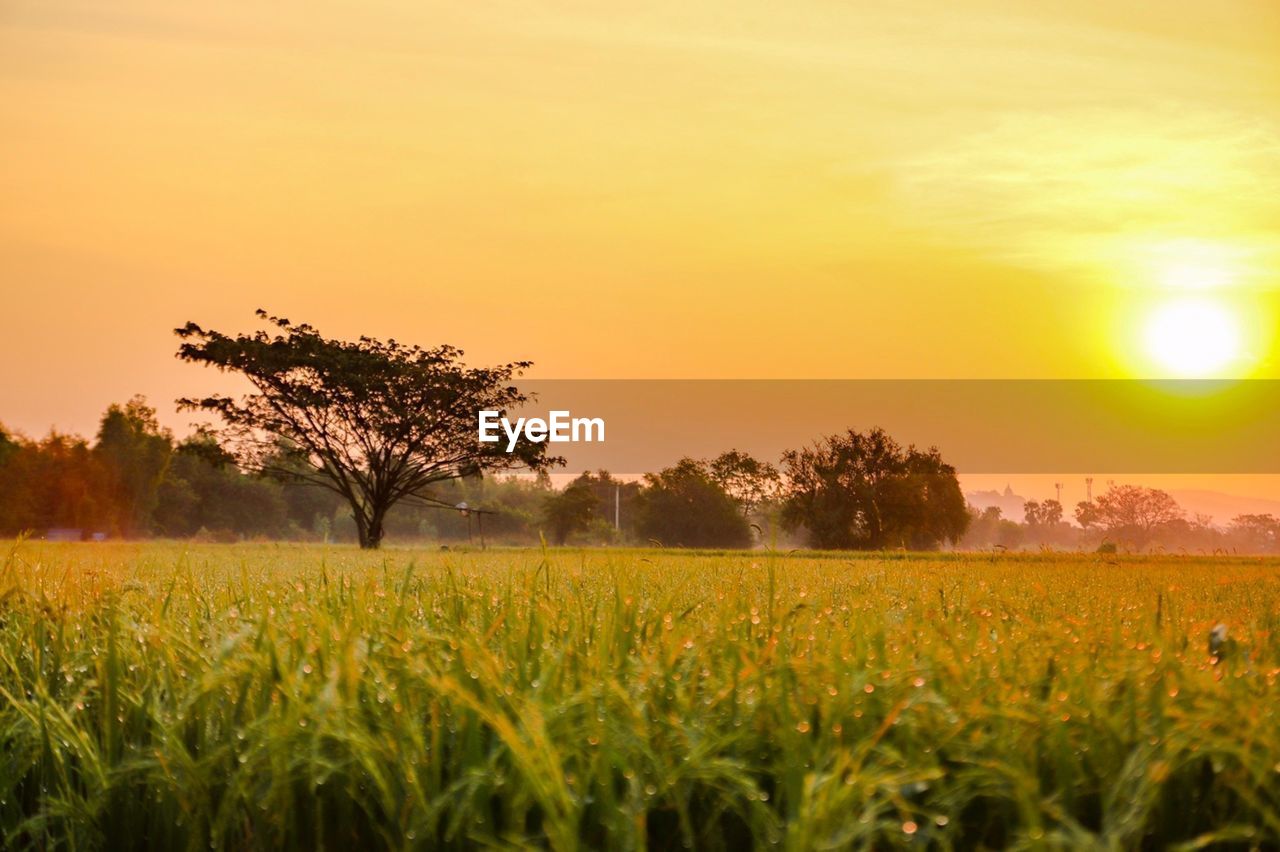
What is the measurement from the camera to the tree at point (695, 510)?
6444cm

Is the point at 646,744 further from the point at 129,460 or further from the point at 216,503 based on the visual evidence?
the point at 216,503

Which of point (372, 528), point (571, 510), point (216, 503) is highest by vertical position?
point (216, 503)

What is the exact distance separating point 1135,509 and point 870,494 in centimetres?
5446

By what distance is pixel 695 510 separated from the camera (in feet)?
217

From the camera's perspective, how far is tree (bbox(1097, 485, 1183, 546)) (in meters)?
101

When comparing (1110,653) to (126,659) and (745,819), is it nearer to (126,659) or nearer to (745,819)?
(745,819)

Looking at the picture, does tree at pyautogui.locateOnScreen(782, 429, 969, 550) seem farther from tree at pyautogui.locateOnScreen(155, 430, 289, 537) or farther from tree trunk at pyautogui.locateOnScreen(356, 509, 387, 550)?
tree at pyautogui.locateOnScreen(155, 430, 289, 537)

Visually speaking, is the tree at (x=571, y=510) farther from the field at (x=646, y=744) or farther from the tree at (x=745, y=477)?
the field at (x=646, y=744)

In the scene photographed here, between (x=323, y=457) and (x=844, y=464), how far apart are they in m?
33.9

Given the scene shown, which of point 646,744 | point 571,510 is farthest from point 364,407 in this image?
point 646,744

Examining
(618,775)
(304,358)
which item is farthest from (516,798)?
(304,358)

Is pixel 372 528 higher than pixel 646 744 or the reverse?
higher

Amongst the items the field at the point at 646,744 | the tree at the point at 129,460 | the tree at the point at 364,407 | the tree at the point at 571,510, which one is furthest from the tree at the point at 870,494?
the field at the point at 646,744

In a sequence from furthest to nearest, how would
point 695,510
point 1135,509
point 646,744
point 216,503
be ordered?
point 1135,509, point 216,503, point 695,510, point 646,744
